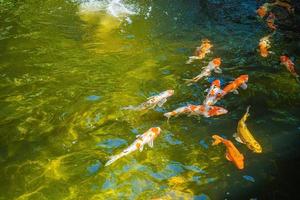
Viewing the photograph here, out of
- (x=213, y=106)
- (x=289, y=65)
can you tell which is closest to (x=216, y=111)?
(x=213, y=106)

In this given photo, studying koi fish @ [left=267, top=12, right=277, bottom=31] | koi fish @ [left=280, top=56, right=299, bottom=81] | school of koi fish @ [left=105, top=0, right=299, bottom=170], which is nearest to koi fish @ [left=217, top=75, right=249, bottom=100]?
school of koi fish @ [left=105, top=0, right=299, bottom=170]

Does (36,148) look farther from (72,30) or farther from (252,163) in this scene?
(72,30)

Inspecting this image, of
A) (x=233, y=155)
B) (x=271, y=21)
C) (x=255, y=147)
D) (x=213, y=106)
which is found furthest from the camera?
(x=271, y=21)

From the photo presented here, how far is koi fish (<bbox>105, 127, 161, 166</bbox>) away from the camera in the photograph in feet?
20.3

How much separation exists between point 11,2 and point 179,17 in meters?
6.51

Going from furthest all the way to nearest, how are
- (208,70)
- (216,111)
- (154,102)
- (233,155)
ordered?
(208,70)
(154,102)
(216,111)
(233,155)

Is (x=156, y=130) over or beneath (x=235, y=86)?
beneath

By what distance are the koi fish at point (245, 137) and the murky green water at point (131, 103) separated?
123 mm

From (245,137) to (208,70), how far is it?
2365 millimetres

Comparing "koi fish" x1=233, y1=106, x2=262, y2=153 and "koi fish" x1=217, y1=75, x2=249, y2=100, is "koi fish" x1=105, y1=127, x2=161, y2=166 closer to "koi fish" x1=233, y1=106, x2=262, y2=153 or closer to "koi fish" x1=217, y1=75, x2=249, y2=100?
"koi fish" x1=233, y1=106, x2=262, y2=153

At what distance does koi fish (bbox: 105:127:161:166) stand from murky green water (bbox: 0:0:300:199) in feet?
0.44

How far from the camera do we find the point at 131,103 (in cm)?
765

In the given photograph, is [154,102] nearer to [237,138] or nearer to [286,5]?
[237,138]

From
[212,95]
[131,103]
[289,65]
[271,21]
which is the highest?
[271,21]
